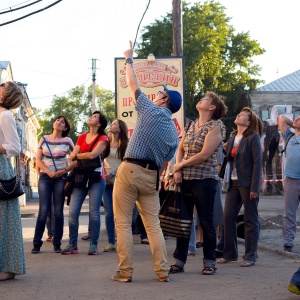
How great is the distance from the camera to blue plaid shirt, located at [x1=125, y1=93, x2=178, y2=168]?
7.34 meters

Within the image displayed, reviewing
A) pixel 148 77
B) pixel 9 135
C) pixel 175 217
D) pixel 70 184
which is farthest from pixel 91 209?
pixel 148 77

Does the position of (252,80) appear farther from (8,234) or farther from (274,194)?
(8,234)

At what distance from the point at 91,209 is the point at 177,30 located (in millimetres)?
8463

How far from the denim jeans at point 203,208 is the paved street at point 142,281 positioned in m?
0.21

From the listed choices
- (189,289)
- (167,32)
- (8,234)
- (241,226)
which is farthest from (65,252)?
(167,32)

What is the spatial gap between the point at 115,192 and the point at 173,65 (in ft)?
27.7

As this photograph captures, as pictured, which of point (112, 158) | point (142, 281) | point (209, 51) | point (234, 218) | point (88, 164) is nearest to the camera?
point (142, 281)

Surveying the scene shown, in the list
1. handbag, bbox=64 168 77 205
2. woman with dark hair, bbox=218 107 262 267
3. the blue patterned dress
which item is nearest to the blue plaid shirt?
the blue patterned dress

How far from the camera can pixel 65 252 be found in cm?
999

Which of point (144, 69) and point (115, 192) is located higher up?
point (144, 69)

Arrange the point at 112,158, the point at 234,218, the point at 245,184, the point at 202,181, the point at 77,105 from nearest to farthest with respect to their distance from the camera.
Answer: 1. the point at 202,181
2. the point at 245,184
3. the point at 234,218
4. the point at 112,158
5. the point at 77,105

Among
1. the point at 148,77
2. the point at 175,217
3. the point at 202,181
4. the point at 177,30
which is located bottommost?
the point at 175,217

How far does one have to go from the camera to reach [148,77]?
613 inches

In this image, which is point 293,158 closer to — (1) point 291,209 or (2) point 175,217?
(1) point 291,209
